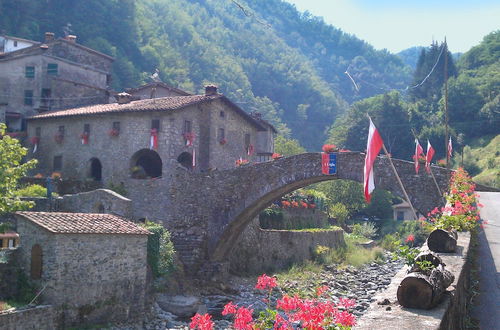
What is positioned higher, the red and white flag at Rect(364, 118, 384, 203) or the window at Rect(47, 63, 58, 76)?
the window at Rect(47, 63, 58, 76)

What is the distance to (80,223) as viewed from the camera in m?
21.0

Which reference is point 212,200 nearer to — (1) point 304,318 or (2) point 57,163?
(2) point 57,163

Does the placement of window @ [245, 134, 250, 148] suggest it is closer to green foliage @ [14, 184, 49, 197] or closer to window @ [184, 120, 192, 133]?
window @ [184, 120, 192, 133]

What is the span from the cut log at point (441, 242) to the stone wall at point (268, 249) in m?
23.0

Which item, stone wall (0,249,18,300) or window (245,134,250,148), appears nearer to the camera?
stone wall (0,249,18,300)

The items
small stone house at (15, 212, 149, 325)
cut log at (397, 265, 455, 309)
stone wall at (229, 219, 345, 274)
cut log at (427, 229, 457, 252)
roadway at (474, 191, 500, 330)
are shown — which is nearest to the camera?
cut log at (397, 265, 455, 309)

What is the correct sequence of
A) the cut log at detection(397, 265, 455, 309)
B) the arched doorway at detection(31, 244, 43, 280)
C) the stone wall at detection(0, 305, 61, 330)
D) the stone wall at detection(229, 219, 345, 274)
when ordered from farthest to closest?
the stone wall at detection(229, 219, 345, 274), the arched doorway at detection(31, 244, 43, 280), the stone wall at detection(0, 305, 61, 330), the cut log at detection(397, 265, 455, 309)

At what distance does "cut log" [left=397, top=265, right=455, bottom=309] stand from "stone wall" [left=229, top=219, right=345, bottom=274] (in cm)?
2637

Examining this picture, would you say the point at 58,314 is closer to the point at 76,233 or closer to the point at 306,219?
the point at 76,233

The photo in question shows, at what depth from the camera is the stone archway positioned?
3400 cm

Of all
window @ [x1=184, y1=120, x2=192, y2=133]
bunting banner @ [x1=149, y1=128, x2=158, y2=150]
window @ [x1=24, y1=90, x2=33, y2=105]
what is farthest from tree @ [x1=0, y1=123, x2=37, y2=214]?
window @ [x1=24, y1=90, x2=33, y2=105]

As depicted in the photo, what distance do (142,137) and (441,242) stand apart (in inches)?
927

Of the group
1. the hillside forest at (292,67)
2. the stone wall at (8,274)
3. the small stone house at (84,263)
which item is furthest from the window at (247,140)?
the stone wall at (8,274)

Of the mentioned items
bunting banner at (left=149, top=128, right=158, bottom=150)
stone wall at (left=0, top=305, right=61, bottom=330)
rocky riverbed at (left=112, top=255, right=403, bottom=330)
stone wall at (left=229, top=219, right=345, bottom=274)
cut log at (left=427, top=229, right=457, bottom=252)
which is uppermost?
bunting banner at (left=149, top=128, right=158, bottom=150)
